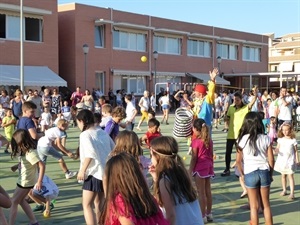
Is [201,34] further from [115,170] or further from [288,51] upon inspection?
[288,51]

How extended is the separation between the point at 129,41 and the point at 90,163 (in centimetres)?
3106

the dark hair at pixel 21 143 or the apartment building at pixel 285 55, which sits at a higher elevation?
the apartment building at pixel 285 55

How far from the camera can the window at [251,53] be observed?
4852cm

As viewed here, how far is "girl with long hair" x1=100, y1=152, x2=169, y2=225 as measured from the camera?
287 cm

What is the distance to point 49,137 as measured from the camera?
336 inches

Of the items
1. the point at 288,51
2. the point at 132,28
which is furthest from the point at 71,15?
the point at 288,51

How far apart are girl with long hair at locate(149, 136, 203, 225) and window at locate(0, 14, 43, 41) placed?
2661 centimetres

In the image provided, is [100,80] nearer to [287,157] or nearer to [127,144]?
[287,157]

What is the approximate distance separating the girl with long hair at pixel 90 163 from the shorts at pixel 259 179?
1.72m

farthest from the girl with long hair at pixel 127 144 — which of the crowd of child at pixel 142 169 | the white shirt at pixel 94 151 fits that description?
the white shirt at pixel 94 151

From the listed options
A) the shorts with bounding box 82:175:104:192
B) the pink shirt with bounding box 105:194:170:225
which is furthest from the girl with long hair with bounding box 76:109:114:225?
the pink shirt with bounding box 105:194:170:225

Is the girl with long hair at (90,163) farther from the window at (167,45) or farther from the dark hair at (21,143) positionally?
the window at (167,45)

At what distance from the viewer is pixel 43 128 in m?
13.0

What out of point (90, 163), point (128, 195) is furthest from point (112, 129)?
point (128, 195)
